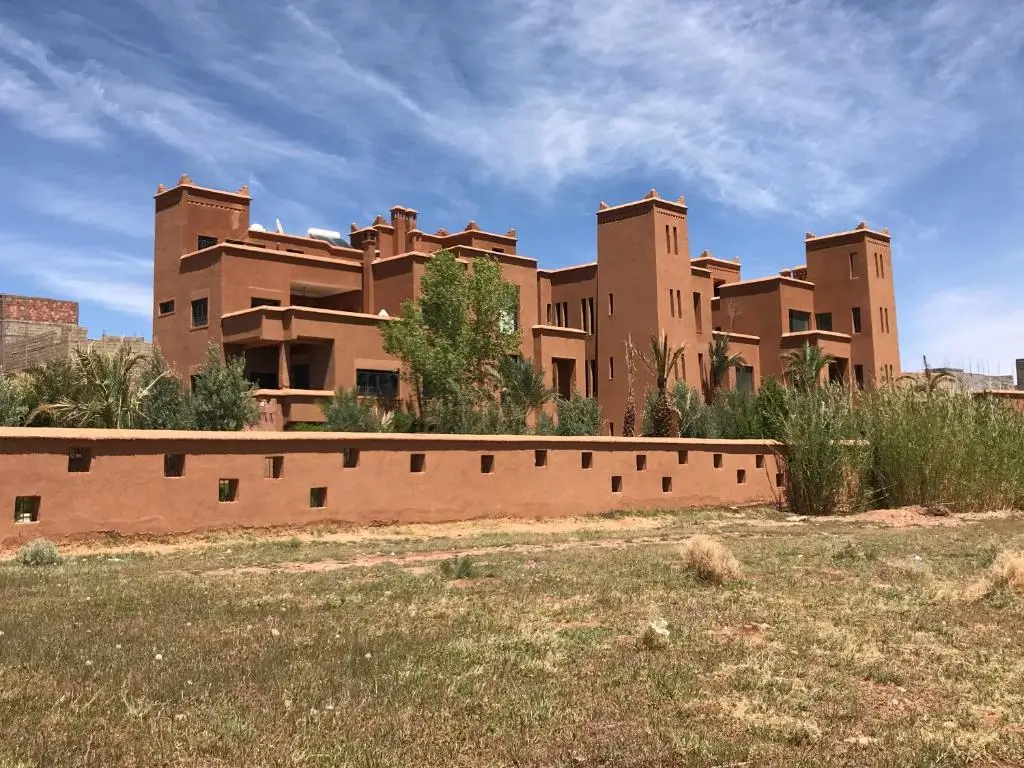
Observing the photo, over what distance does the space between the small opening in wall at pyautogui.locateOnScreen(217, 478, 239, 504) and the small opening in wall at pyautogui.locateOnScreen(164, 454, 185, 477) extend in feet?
2.28

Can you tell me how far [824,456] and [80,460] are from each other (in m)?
17.0

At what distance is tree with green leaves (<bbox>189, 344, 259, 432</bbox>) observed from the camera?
990 inches

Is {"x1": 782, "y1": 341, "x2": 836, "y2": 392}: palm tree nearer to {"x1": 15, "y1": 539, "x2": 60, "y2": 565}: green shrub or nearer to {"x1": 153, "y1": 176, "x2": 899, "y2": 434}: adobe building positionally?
{"x1": 153, "y1": 176, "x2": 899, "y2": 434}: adobe building

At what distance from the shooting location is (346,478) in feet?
56.8

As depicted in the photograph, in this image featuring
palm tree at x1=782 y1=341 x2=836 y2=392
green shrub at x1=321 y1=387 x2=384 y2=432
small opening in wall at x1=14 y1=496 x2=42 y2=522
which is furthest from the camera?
palm tree at x1=782 y1=341 x2=836 y2=392

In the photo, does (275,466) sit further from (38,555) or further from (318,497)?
(38,555)

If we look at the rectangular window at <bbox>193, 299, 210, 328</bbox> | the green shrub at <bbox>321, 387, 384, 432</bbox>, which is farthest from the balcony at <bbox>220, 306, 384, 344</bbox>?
the green shrub at <bbox>321, 387, 384, 432</bbox>

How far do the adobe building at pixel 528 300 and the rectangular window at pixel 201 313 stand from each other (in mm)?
70

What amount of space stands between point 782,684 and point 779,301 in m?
43.7

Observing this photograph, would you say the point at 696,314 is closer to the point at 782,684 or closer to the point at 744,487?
the point at 744,487

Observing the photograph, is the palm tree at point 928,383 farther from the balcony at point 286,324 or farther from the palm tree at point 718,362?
the balcony at point 286,324

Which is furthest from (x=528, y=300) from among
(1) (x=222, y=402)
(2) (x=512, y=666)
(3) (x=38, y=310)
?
(2) (x=512, y=666)

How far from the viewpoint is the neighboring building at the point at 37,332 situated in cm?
3888

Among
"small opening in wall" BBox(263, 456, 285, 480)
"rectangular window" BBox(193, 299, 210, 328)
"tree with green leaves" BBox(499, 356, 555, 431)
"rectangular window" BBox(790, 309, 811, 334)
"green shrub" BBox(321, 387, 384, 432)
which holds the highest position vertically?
"rectangular window" BBox(790, 309, 811, 334)
